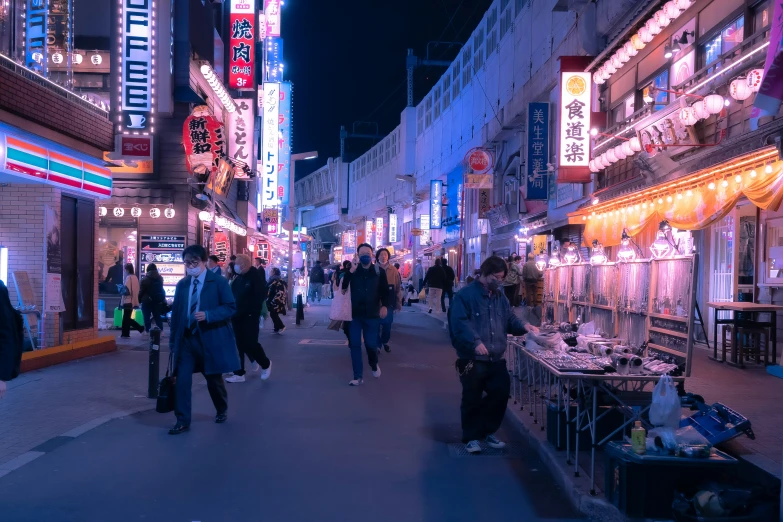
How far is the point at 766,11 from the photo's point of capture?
1126 cm

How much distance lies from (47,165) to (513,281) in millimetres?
11831

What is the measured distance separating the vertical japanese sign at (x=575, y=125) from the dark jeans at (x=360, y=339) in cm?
888

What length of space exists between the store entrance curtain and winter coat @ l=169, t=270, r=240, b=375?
678cm

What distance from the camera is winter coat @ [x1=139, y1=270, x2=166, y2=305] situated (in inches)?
640

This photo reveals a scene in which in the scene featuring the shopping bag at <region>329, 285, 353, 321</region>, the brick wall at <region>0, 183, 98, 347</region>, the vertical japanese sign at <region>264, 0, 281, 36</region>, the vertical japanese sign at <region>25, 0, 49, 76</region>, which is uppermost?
the vertical japanese sign at <region>264, 0, 281, 36</region>

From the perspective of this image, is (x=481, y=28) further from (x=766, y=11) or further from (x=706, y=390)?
(x=706, y=390)

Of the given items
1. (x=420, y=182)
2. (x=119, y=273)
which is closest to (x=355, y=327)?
(x=119, y=273)

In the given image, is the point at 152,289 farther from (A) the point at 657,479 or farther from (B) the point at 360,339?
(A) the point at 657,479

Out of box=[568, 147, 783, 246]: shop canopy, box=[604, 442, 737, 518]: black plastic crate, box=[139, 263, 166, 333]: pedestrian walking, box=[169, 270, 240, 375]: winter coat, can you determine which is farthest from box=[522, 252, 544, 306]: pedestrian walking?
box=[604, 442, 737, 518]: black plastic crate

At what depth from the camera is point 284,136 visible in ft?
121

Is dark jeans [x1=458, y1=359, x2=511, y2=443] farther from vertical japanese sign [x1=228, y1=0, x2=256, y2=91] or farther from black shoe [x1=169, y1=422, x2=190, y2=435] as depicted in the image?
vertical japanese sign [x1=228, y1=0, x2=256, y2=91]

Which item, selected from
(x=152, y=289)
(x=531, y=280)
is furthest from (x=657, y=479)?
(x=531, y=280)

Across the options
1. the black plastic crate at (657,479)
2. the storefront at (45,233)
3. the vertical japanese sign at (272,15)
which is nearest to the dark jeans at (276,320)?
the storefront at (45,233)

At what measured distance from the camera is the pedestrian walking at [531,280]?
20.1 m
